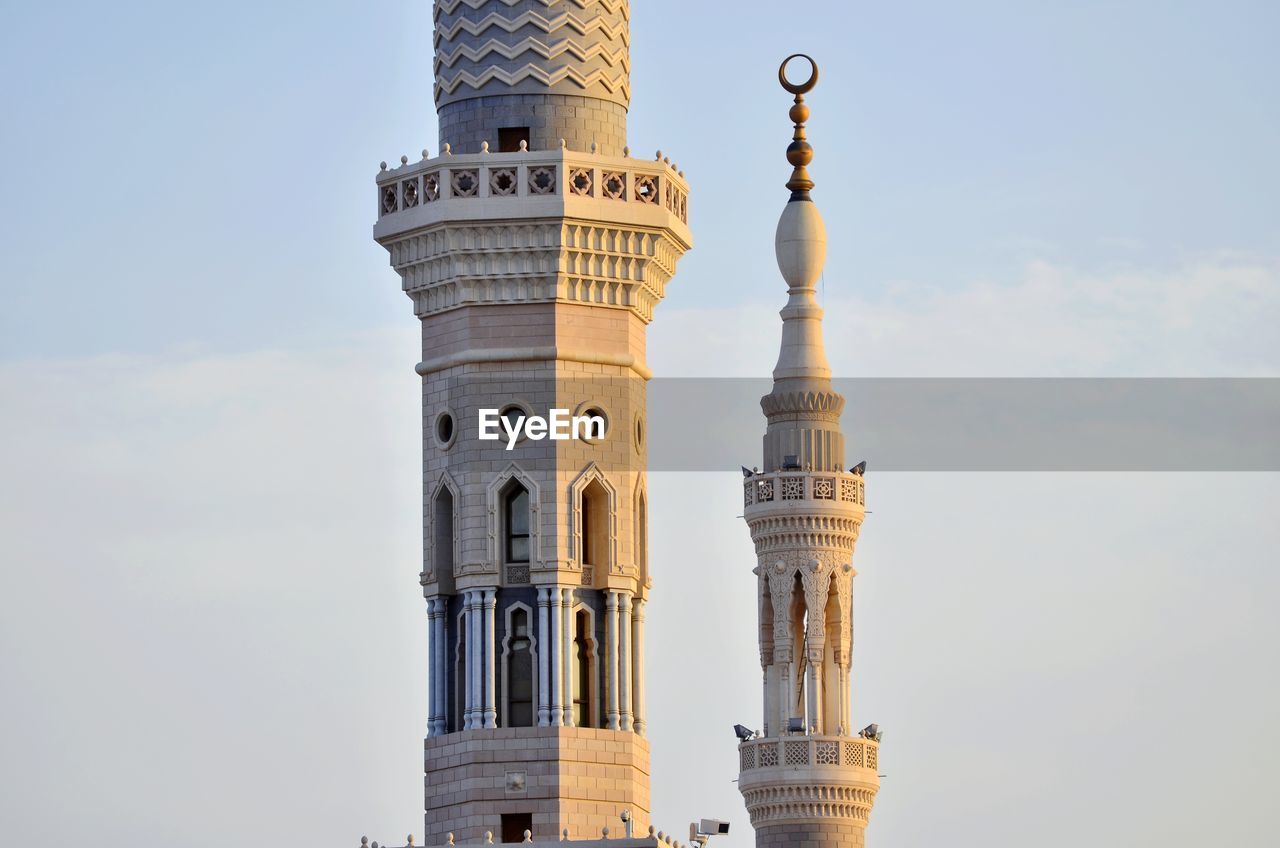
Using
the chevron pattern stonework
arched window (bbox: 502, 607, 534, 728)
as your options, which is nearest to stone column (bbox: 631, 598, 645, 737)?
arched window (bbox: 502, 607, 534, 728)

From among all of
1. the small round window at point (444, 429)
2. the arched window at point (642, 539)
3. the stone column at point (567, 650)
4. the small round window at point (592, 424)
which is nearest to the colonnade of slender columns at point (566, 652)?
the stone column at point (567, 650)

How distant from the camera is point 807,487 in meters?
71.9

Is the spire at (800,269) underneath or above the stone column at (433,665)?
above

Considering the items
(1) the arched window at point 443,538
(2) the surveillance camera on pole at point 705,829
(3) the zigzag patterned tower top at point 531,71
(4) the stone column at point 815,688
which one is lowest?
(2) the surveillance camera on pole at point 705,829

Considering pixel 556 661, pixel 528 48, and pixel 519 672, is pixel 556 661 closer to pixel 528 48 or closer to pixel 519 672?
pixel 519 672

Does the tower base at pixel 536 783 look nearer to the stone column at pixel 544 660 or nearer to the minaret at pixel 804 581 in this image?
the stone column at pixel 544 660

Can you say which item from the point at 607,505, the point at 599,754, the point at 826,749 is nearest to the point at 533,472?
the point at 607,505

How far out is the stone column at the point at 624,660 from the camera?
35.8m

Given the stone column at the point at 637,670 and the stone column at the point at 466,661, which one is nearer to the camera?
the stone column at the point at 466,661

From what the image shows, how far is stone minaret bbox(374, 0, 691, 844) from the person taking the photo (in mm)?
35688

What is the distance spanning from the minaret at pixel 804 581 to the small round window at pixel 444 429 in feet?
115

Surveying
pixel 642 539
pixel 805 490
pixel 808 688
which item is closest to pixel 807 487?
pixel 805 490

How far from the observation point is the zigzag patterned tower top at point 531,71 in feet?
120

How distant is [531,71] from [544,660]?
21.9 ft
